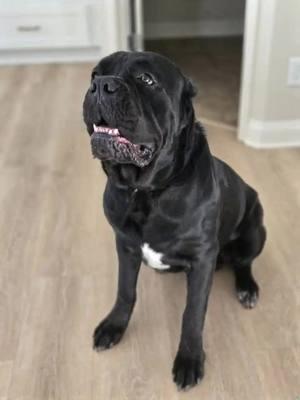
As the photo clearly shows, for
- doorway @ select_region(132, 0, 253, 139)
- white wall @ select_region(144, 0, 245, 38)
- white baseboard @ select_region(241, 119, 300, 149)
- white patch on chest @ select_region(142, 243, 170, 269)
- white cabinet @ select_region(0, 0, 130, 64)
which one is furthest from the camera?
white wall @ select_region(144, 0, 245, 38)

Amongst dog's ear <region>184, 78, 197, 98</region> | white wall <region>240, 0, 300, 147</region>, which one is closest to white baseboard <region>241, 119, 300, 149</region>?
white wall <region>240, 0, 300, 147</region>

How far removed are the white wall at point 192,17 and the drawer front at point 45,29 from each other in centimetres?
71

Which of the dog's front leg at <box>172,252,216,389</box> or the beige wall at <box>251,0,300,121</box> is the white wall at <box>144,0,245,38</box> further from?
the dog's front leg at <box>172,252,216,389</box>

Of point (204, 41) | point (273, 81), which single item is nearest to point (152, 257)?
point (273, 81)

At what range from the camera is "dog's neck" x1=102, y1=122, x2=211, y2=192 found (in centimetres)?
107

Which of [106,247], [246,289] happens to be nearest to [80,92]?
[106,247]

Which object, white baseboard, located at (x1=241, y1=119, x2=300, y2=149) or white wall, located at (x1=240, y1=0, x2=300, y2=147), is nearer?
white wall, located at (x1=240, y1=0, x2=300, y2=147)

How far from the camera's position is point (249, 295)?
1511 mm

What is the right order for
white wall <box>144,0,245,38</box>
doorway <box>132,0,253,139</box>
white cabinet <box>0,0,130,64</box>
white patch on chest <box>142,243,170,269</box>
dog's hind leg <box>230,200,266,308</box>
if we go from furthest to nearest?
white wall <box>144,0,245,38</box> → white cabinet <box>0,0,130,64</box> → doorway <box>132,0,253,139</box> → dog's hind leg <box>230,200,266,308</box> → white patch on chest <box>142,243,170,269</box>

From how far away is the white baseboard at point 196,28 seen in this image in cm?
394

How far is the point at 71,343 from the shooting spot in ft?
4.64

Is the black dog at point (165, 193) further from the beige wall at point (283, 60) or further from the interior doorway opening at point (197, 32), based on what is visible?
the interior doorway opening at point (197, 32)

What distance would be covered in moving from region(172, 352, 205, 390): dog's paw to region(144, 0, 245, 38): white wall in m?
3.10

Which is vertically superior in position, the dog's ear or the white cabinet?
the dog's ear
